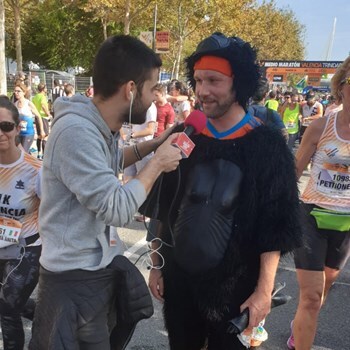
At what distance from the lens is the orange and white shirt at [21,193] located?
240 centimetres

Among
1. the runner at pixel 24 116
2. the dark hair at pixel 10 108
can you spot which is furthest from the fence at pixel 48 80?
the dark hair at pixel 10 108

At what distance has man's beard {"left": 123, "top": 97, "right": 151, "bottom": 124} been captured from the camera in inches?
63.8

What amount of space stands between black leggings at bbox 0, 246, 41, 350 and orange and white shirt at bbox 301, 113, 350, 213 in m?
1.74

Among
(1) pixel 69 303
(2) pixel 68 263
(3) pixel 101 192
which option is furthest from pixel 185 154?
(1) pixel 69 303

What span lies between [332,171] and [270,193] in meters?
0.97

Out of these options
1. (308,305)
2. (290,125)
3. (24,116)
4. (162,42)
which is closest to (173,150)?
(308,305)

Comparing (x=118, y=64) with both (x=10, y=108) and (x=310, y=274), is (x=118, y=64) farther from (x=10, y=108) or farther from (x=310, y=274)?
(x=310, y=274)

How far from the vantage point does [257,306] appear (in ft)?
5.91

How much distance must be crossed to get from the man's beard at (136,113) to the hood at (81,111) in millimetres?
93

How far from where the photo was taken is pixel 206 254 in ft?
5.96

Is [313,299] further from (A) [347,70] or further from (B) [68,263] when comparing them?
(B) [68,263]

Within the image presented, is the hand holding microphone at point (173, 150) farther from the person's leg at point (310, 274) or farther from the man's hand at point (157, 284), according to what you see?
the person's leg at point (310, 274)

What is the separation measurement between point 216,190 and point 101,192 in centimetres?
57

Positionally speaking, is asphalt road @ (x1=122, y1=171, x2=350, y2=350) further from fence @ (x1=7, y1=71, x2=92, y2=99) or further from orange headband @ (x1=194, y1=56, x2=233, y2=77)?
fence @ (x1=7, y1=71, x2=92, y2=99)
